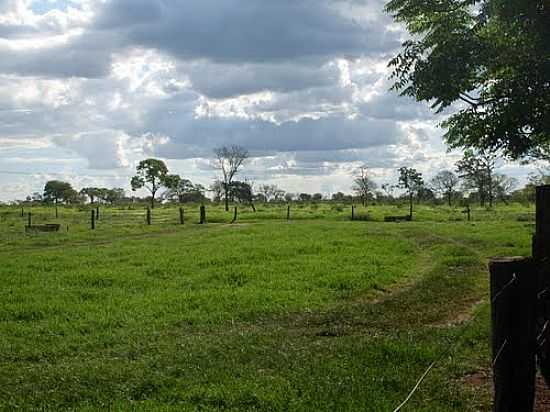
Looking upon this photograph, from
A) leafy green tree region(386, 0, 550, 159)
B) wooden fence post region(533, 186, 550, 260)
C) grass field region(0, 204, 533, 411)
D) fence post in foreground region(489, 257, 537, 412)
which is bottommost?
grass field region(0, 204, 533, 411)

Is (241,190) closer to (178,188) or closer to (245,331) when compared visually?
(178,188)

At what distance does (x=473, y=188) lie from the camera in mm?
96500

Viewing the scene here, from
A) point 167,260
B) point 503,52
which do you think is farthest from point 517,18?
point 167,260

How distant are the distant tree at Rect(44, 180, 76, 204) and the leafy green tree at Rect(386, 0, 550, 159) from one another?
10944 cm

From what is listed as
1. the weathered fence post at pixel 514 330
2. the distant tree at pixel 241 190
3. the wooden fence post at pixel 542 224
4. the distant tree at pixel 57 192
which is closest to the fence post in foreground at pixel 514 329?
the weathered fence post at pixel 514 330

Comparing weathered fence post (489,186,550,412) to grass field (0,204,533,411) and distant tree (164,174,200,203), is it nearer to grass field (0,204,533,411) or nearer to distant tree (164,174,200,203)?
grass field (0,204,533,411)

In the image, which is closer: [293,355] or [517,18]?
[293,355]

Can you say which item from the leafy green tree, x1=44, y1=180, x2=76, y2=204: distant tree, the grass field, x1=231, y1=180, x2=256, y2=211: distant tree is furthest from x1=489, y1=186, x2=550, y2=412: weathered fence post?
x1=44, y1=180, x2=76, y2=204: distant tree

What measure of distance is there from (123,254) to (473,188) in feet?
266

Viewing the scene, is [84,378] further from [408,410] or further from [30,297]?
[30,297]

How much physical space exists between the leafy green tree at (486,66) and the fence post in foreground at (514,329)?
875cm

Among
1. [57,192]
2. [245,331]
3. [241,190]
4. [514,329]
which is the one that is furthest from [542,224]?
[57,192]

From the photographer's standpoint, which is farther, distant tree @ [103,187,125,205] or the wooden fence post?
distant tree @ [103,187,125,205]

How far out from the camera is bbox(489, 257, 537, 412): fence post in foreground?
4238mm
